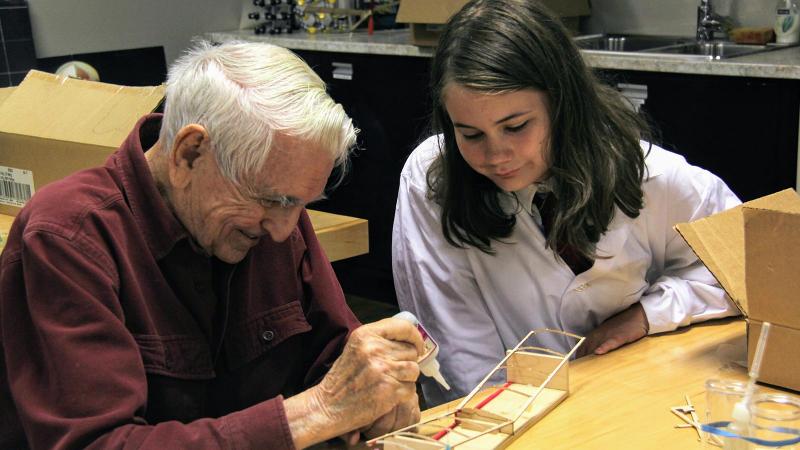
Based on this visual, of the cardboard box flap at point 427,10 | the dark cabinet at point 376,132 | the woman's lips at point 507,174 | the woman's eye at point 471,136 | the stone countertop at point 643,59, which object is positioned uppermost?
the cardboard box flap at point 427,10

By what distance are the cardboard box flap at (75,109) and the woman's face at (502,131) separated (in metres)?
0.75

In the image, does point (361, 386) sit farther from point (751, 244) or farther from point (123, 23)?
point (123, 23)

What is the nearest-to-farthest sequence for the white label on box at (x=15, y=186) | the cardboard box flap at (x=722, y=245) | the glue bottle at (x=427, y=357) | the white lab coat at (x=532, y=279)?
the glue bottle at (x=427, y=357) → the cardboard box flap at (x=722, y=245) → the white lab coat at (x=532, y=279) → the white label on box at (x=15, y=186)

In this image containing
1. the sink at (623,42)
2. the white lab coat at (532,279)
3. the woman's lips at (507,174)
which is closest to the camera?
the woman's lips at (507,174)

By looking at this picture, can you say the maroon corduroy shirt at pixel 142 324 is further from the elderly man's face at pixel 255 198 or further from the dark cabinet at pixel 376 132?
the dark cabinet at pixel 376 132

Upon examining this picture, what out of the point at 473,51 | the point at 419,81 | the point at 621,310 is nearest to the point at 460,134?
the point at 473,51

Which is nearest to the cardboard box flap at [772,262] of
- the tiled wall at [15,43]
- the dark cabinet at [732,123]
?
the dark cabinet at [732,123]

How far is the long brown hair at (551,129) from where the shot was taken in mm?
1638

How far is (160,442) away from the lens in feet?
3.73

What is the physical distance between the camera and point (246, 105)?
4.08 feet

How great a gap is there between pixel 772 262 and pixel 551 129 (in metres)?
0.45

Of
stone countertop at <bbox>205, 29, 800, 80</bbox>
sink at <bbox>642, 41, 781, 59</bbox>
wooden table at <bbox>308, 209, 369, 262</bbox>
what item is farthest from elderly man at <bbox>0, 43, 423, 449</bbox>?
sink at <bbox>642, 41, 781, 59</bbox>

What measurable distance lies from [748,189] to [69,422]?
97.0 inches

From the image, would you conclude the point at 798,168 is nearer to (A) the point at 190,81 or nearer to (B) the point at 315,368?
(B) the point at 315,368
